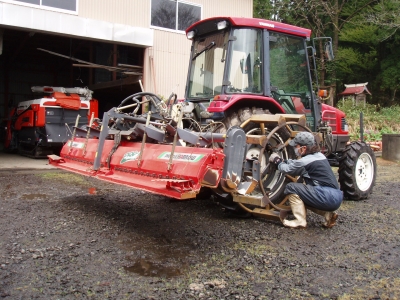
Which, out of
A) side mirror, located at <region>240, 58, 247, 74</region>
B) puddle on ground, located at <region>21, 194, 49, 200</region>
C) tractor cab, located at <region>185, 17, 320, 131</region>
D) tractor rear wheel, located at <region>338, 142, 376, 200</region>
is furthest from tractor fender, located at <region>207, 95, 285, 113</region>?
puddle on ground, located at <region>21, 194, 49, 200</region>

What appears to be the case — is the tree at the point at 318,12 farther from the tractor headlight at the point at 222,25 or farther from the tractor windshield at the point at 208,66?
the tractor headlight at the point at 222,25

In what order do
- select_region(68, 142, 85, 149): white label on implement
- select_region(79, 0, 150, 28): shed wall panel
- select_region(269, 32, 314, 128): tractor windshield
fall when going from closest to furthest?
select_region(68, 142, 85, 149): white label on implement, select_region(269, 32, 314, 128): tractor windshield, select_region(79, 0, 150, 28): shed wall panel

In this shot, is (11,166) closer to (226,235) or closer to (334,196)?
(226,235)

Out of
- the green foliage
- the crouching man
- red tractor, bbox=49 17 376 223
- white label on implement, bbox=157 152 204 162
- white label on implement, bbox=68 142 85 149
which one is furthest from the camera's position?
the green foliage

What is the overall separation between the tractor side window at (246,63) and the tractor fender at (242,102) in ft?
0.47

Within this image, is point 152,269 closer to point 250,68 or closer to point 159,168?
point 159,168

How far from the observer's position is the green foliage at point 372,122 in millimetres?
16750

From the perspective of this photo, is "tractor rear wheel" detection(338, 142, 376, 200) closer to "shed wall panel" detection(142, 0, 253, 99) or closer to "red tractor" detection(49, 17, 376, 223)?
"red tractor" detection(49, 17, 376, 223)

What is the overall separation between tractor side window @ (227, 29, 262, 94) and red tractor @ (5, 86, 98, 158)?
23.6 feet

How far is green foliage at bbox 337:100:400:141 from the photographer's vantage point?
16.8 metres

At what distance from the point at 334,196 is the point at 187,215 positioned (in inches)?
73.8

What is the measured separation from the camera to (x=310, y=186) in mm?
5078

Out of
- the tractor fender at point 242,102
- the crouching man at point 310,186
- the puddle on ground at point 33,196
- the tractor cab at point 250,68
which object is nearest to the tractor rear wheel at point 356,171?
the tractor cab at point 250,68

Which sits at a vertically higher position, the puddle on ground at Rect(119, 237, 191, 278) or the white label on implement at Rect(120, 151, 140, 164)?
the white label on implement at Rect(120, 151, 140, 164)
